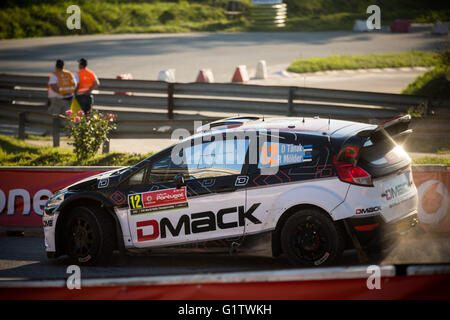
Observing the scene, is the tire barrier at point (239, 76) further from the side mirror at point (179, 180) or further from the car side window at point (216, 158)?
the side mirror at point (179, 180)

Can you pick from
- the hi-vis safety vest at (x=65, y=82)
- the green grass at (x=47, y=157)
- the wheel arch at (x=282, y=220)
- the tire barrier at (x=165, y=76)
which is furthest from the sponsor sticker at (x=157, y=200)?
the tire barrier at (x=165, y=76)

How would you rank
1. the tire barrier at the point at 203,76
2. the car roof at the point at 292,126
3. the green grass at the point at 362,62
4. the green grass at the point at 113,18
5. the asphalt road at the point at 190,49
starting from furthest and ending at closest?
the green grass at the point at 113,18, the asphalt road at the point at 190,49, the green grass at the point at 362,62, the tire barrier at the point at 203,76, the car roof at the point at 292,126

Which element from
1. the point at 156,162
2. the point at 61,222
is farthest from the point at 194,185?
the point at 61,222

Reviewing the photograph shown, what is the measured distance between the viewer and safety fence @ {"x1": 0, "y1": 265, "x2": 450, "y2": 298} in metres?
4.52

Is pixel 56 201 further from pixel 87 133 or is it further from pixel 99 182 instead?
pixel 87 133

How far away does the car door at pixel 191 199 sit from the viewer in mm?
7543

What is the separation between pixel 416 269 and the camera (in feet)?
14.8

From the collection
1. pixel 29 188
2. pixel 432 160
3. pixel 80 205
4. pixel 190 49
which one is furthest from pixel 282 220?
pixel 190 49

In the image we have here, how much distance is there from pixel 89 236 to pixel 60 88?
1042 cm

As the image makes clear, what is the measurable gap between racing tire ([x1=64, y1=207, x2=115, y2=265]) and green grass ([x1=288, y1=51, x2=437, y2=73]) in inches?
798

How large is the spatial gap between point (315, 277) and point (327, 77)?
76.5 ft

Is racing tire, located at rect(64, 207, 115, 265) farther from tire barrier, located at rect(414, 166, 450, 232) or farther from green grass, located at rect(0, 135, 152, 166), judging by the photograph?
green grass, located at rect(0, 135, 152, 166)

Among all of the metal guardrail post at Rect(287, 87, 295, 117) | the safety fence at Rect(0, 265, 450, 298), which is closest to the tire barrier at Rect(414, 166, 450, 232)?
the safety fence at Rect(0, 265, 450, 298)

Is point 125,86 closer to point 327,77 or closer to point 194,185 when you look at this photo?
point 327,77
